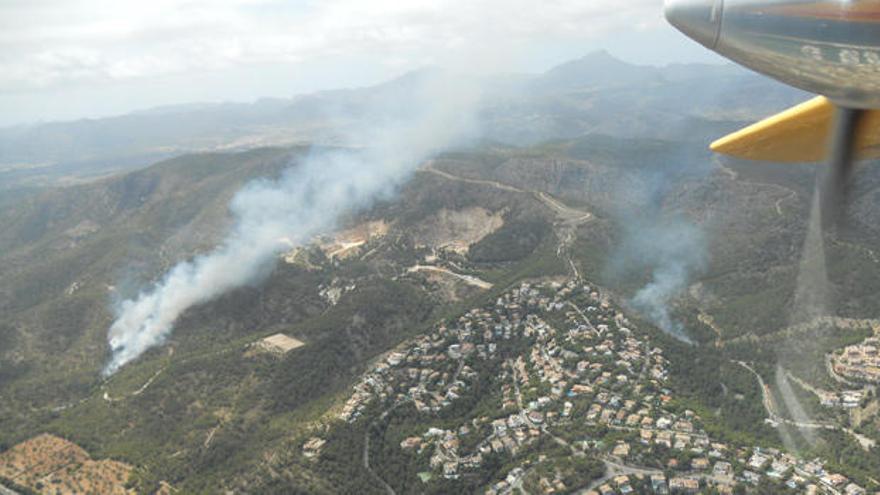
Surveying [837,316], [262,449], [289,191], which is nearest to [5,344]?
[262,449]

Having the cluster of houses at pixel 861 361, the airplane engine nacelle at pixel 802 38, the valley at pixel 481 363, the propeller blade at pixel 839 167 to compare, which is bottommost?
the valley at pixel 481 363

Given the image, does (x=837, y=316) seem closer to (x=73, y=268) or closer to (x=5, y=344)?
(x=5, y=344)

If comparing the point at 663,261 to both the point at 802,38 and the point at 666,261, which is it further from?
the point at 802,38

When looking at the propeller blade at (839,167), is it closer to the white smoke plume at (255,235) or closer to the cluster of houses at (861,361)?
the cluster of houses at (861,361)

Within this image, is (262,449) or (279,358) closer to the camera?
(262,449)

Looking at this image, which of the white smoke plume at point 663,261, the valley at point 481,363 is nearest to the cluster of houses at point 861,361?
the valley at point 481,363

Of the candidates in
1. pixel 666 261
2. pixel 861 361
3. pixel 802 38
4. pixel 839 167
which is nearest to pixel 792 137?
pixel 839 167
